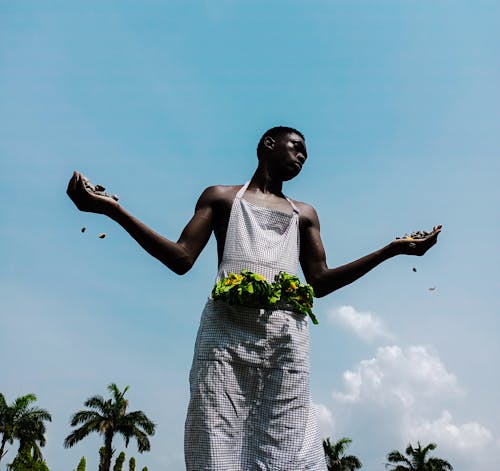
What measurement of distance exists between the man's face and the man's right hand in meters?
1.34

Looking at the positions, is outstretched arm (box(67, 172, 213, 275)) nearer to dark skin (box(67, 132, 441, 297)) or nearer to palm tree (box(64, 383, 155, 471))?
dark skin (box(67, 132, 441, 297))

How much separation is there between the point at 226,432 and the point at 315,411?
0.64 metres

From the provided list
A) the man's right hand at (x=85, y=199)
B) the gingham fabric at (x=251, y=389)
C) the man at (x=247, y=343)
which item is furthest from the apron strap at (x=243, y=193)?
the man's right hand at (x=85, y=199)

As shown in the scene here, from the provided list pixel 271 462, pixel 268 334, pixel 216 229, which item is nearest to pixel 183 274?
pixel 216 229

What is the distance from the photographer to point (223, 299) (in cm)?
393

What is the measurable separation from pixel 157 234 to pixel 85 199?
0.53m

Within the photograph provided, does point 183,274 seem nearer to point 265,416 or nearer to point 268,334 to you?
point 268,334

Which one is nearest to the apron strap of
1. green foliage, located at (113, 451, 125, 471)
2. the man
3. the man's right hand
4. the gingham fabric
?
the man

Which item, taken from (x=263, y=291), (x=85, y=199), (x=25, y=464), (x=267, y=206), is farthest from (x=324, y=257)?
(x=25, y=464)

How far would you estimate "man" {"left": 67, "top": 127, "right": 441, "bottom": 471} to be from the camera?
3.75 m

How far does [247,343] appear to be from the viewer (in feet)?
12.8

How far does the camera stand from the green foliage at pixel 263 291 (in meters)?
3.89

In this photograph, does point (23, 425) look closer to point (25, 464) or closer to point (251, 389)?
point (25, 464)

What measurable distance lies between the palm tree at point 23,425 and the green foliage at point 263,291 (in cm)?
4457
